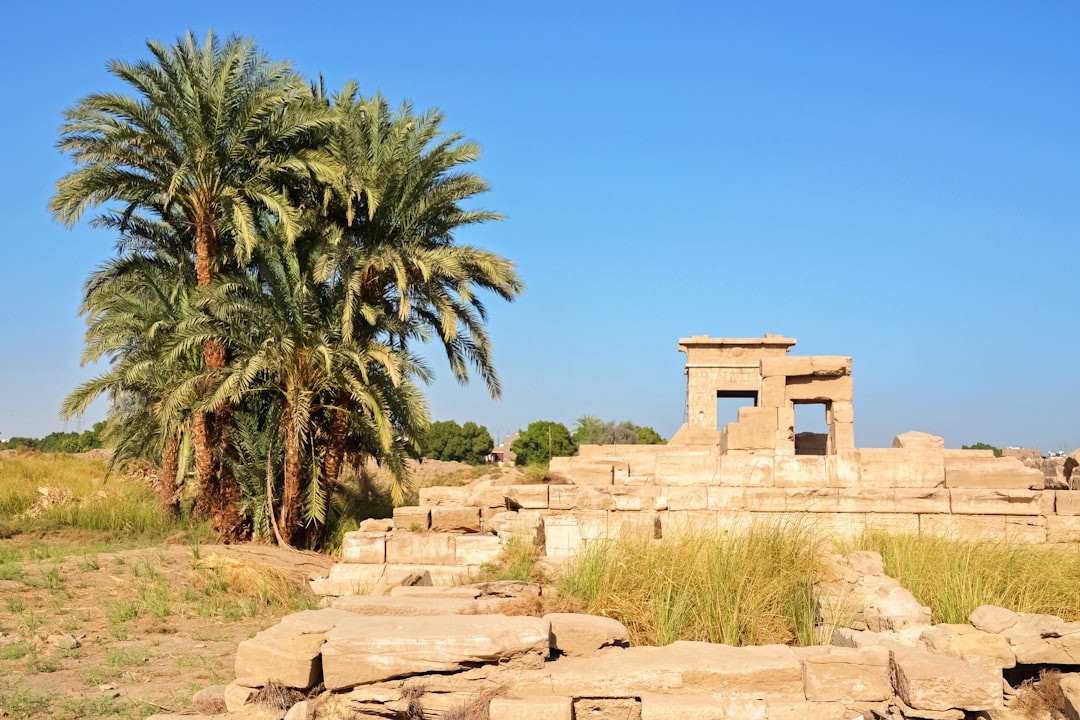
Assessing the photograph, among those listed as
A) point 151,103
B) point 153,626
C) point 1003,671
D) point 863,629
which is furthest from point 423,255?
point 1003,671

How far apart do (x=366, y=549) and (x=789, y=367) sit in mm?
10072

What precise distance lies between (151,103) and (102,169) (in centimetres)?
133

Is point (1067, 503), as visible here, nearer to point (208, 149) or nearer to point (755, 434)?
point (755, 434)

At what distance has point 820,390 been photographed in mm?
17750

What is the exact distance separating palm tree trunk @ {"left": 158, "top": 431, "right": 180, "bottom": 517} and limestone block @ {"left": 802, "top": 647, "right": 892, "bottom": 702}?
1400 cm

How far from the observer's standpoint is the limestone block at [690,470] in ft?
37.6

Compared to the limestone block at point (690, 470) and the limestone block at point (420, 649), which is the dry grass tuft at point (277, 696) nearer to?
the limestone block at point (420, 649)

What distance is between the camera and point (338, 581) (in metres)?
10.2

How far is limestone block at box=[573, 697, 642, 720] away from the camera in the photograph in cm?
537

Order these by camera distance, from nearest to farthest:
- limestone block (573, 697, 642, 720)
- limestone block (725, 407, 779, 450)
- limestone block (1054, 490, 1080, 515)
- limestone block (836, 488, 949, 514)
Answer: limestone block (573, 697, 642, 720)
limestone block (1054, 490, 1080, 515)
limestone block (836, 488, 949, 514)
limestone block (725, 407, 779, 450)

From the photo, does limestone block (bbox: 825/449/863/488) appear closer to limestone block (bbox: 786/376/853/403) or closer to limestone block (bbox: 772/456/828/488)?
limestone block (bbox: 772/456/828/488)

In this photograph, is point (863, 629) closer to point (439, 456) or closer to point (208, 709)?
point (208, 709)

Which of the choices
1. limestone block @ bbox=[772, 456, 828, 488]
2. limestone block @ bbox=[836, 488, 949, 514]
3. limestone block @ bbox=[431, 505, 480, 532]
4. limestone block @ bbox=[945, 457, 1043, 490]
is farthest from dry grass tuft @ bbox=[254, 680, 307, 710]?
limestone block @ bbox=[945, 457, 1043, 490]

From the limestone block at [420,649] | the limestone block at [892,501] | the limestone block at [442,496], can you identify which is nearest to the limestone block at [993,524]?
the limestone block at [892,501]
